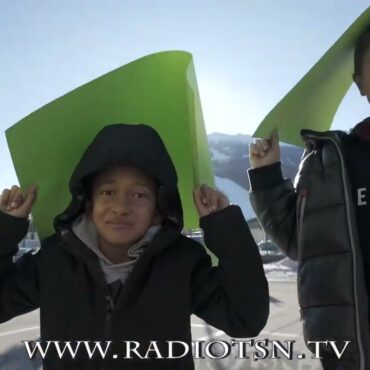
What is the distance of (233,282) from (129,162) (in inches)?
15.1

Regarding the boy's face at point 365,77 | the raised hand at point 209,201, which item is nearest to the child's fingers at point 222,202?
the raised hand at point 209,201

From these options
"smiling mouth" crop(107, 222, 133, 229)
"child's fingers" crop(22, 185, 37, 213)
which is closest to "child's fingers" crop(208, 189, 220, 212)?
"smiling mouth" crop(107, 222, 133, 229)

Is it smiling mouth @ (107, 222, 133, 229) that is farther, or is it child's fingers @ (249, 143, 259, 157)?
child's fingers @ (249, 143, 259, 157)

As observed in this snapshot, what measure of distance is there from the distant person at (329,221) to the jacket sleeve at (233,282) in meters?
0.12

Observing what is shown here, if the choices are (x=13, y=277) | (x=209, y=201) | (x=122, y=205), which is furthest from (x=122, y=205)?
(x=13, y=277)

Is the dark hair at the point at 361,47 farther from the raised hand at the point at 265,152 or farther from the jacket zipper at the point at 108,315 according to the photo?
the jacket zipper at the point at 108,315

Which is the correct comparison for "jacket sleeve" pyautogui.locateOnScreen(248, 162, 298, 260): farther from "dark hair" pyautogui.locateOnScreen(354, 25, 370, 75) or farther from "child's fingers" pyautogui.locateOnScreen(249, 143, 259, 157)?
"dark hair" pyautogui.locateOnScreen(354, 25, 370, 75)

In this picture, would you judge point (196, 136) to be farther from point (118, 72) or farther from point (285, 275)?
point (285, 275)

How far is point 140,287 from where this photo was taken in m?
1.19

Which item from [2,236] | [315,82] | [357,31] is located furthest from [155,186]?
[357,31]

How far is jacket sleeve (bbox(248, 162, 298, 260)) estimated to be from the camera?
1.30 m

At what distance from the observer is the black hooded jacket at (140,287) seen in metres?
1.15

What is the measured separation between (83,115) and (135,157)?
21cm

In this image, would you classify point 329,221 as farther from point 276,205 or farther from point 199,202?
point 199,202
